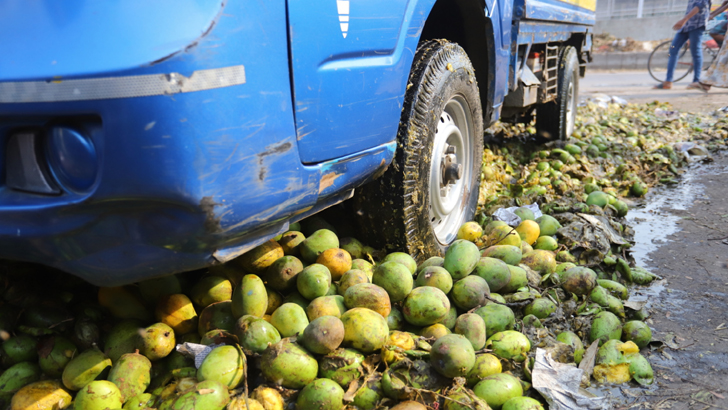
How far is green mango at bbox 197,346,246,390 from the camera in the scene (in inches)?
68.4

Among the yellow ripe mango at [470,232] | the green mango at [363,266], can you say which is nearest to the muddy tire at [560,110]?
the yellow ripe mango at [470,232]

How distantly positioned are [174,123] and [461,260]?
151 centimetres

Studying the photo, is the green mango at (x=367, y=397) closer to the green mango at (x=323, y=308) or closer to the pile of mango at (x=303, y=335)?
the pile of mango at (x=303, y=335)

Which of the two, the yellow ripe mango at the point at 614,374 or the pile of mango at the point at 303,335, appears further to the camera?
the yellow ripe mango at the point at 614,374

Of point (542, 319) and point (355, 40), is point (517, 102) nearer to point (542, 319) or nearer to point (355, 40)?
point (542, 319)

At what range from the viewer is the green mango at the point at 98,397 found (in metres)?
1.66

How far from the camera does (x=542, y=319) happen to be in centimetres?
243

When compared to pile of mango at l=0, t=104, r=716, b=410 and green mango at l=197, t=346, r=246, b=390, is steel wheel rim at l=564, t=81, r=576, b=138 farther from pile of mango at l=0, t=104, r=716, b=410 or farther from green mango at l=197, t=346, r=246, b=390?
green mango at l=197, t=346, r=246, b=390

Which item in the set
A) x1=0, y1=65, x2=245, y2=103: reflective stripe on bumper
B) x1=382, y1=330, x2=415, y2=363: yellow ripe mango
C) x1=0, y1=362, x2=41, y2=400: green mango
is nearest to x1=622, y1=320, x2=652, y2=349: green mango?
x1=382, y1=330, x2=415, y2=363: yellow ripe mango

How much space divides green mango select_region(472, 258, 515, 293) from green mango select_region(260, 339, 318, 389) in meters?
1.01

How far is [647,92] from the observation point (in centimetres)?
1177

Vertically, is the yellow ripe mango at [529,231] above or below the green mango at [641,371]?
above

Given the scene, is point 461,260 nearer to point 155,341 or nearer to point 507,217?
point 507,217

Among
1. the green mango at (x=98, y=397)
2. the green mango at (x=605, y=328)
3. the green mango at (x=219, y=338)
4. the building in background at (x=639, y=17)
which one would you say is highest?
the building in background at (x=639, y=17)
